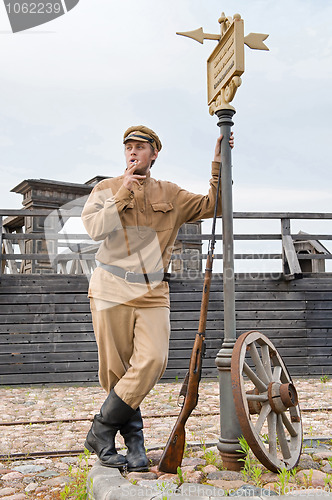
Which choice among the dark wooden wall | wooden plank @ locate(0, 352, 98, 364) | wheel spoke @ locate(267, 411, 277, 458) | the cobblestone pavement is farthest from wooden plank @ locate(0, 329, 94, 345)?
wheel spoke @ locate(267, 411, 277, 458)

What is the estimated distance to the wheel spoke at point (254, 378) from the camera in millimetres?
3295

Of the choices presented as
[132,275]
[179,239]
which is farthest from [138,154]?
[179,239]

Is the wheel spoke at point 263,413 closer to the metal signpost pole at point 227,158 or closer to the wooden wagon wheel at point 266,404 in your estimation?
the wooden wagon wheel at point 266,404

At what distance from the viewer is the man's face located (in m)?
3.48

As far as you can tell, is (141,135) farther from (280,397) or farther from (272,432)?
(272,432)

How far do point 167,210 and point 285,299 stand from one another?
21.4 ft

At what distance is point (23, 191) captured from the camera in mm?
14023

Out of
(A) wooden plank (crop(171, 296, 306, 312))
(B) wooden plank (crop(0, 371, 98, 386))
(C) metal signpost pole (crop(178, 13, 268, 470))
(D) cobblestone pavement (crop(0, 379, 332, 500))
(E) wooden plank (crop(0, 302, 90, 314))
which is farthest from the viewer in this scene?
(A) wooden plank (crop(171, 296, 306, 312))

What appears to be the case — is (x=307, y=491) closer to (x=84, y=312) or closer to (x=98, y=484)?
(x=98, y=484)

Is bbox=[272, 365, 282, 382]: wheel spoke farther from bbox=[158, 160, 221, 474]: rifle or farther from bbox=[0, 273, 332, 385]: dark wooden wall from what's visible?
bbox=[0, 273, 332, 385]: dark wooden wall

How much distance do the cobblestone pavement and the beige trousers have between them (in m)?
0.79

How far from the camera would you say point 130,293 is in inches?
132

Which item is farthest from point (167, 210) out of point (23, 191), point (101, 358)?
point (23, 191)

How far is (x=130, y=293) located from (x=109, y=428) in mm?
857
